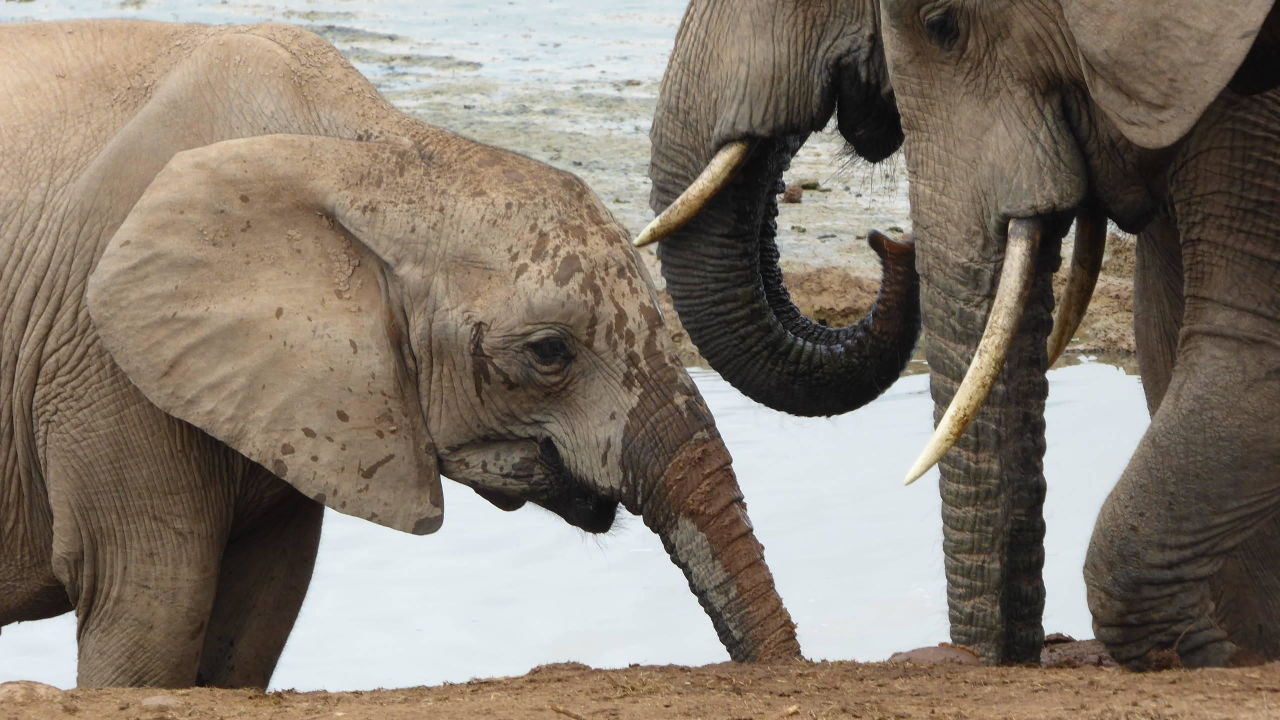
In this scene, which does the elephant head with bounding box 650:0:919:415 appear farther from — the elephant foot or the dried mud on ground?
the dried mud on ground

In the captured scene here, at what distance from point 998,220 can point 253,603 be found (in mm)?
1447

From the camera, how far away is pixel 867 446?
696 centimetres

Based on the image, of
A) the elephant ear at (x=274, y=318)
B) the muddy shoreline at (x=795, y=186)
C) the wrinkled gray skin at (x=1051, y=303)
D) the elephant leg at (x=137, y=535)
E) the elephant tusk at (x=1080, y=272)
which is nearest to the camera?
the elephant ear at (x=274, y=318)

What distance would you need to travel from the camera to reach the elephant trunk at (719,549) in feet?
11.6

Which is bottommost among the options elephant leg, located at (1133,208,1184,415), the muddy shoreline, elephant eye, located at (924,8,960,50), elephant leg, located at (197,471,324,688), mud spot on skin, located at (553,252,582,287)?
elephant leg, located at (197,471,324,688)

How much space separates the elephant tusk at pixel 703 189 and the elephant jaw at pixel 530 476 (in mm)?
1290

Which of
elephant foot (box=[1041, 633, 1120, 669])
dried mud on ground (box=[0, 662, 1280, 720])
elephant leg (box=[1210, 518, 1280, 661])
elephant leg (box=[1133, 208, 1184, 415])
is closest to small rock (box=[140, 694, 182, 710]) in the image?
dried mud on ground (box=[0, 662, 1280, 720])

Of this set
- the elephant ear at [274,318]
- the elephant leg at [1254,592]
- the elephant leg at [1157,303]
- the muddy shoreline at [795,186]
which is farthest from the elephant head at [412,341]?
the muddy shoreline at [795,186]

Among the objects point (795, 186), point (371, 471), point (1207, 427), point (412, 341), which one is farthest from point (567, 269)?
point (795, 186)

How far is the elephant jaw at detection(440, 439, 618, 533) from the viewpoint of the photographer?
366 cm

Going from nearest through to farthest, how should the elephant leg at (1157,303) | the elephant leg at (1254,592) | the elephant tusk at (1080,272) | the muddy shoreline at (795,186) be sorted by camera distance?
1. the elephant tusk at (1080,272)
2. the elephant leg at (1157,303)
3. the elephant leg at (1254,592)
4. the muddy shoreline at (795,186)

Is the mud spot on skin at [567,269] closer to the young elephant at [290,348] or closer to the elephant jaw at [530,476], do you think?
the young elephant at [290,348]

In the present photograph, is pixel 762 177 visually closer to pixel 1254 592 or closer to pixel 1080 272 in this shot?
pixel 1080 272

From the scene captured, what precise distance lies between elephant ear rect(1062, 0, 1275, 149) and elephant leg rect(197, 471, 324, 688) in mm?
1527
